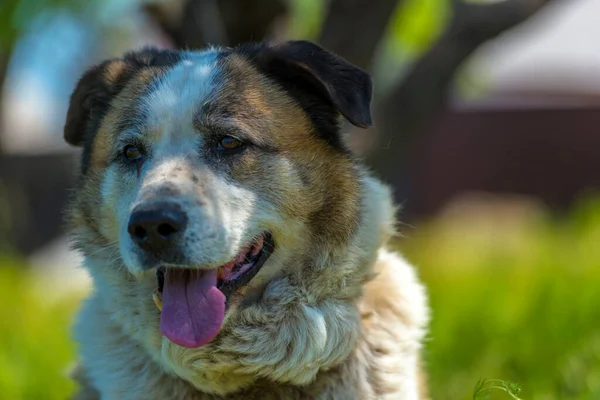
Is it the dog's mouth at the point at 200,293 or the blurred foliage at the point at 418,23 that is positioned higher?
the blurred foliage at the point at 418,23

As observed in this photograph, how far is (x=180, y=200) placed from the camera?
124 inches

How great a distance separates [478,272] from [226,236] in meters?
5.36

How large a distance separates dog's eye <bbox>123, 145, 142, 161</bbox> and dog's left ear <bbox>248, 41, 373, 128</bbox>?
0.70 m

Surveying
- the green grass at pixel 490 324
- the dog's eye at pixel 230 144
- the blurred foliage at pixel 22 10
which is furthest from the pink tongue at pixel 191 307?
the blurred foliage at pixel 22 10

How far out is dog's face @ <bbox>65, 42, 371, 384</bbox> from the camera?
10.5 ft

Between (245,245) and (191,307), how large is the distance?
0.35 meters

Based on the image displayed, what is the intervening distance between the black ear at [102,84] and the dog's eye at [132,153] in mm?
332

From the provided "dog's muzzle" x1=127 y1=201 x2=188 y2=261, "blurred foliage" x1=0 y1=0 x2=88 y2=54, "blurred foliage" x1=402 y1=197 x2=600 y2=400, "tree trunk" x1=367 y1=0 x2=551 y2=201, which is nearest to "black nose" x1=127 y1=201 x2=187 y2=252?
"dog's muzzle" x1=127 y1=201 x2=188 y2=261

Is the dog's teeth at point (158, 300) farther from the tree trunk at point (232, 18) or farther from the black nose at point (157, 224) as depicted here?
the tree trunk at point (232, 18)

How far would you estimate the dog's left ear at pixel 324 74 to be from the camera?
11.5ft

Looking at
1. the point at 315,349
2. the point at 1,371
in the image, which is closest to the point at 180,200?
the point at 315,349

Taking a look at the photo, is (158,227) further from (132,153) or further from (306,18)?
(306,18)

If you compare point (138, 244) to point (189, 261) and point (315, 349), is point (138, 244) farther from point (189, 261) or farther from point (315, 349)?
point (315, 349)

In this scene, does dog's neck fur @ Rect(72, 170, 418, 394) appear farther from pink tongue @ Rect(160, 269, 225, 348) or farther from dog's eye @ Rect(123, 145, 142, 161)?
dog's eye @ Rect(123, 145, 142, 161)
